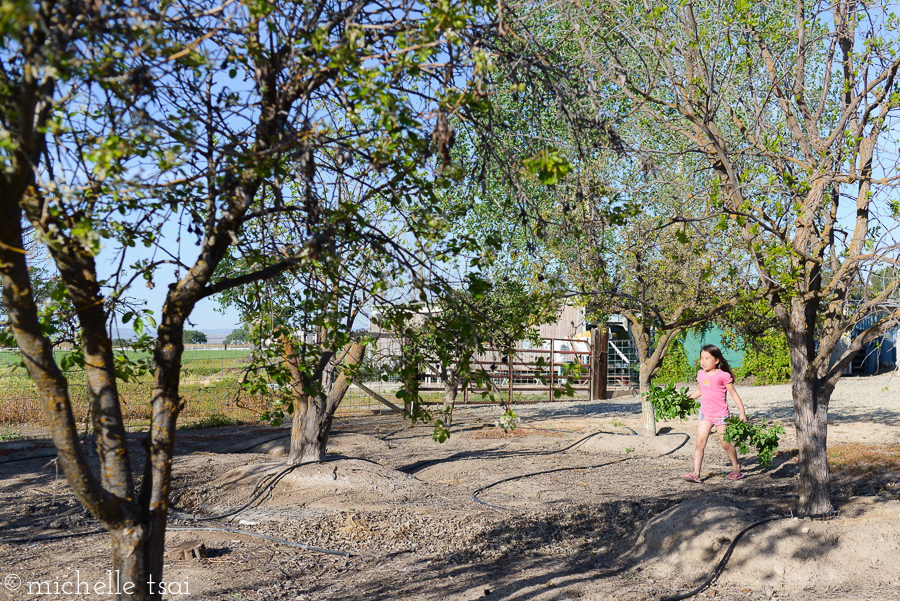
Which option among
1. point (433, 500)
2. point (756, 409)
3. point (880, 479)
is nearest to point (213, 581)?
point (433, 500)

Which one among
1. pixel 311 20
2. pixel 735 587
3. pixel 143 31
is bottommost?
pixel 735 587

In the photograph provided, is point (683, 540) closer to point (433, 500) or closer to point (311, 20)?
point (433, 500)

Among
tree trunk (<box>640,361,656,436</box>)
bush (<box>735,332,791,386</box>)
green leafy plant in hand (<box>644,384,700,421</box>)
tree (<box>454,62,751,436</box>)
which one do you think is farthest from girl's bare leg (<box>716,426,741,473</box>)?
bush (<box>735,332,791,386</box>)

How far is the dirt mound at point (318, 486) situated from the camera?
268 inches

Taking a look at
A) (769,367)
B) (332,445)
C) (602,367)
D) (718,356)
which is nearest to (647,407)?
(718,356)

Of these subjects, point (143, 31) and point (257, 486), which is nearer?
point (143, 31)

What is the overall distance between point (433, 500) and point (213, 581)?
282 centimetres

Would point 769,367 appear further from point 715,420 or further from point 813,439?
point 813,439

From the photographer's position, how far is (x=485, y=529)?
19.0ft

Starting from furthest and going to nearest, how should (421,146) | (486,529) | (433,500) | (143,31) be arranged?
(433,500) → (486,529) → (421,146) → (143,31)

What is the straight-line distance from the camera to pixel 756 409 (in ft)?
48.3

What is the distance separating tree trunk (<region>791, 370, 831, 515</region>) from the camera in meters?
5.12

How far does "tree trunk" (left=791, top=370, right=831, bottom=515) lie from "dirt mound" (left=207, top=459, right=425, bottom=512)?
12.1 ft

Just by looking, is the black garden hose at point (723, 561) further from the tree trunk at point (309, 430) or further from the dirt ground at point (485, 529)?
the tree trunk at point (309, 430)
